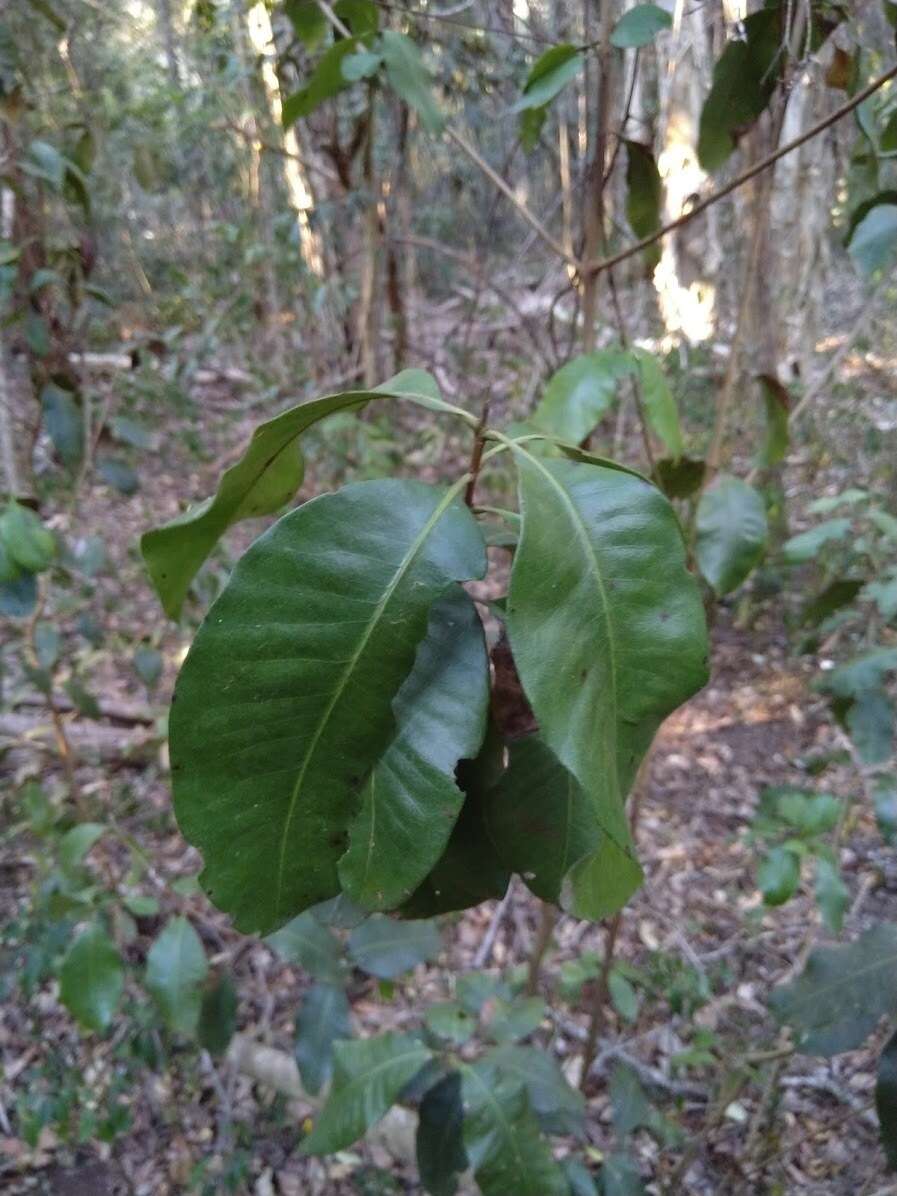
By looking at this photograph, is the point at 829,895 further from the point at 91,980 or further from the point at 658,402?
the point at 91,980

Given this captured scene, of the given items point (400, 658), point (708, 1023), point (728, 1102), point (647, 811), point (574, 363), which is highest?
point (574, 363)

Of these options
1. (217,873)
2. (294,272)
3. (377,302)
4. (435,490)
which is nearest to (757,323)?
(377,302)

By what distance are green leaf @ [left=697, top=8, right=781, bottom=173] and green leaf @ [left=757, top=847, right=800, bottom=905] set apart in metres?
0.94

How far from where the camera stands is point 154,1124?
66.2 inches

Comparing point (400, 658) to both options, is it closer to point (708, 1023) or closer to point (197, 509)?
point (197, 509)

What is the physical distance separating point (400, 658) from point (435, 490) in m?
0.12

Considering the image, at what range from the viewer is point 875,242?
0.81 metres

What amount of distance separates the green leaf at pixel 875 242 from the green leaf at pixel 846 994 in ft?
2.33

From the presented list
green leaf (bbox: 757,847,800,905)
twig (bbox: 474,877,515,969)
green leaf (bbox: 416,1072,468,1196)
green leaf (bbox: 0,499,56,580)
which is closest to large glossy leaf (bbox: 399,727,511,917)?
green leaf (bbox: 416,1072,468,1196)

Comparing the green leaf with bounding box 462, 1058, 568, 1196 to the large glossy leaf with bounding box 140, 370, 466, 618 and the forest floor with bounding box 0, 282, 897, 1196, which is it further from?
the large glossy leaf with bounding box 140, 370, 466, 618

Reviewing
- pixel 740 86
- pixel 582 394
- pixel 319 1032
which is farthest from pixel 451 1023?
pixel 740 86

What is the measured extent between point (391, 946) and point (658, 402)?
2.81 ft

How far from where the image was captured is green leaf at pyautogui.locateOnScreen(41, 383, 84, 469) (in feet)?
4.70

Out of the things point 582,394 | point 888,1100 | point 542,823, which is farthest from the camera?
point 582,394
